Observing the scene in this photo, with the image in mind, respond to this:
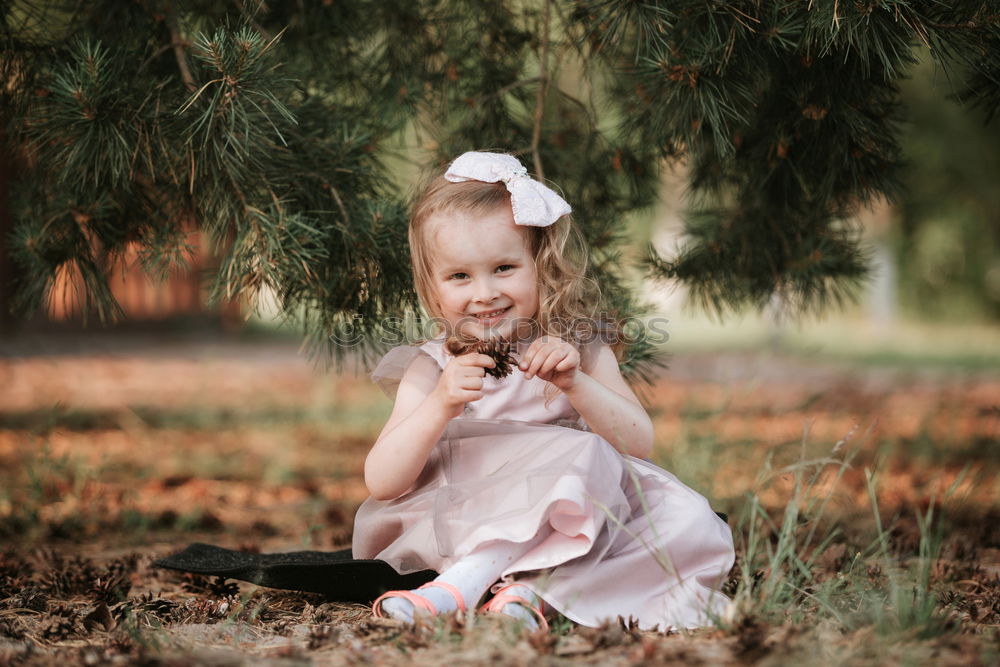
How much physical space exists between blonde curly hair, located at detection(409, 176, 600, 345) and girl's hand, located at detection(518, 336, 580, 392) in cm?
25

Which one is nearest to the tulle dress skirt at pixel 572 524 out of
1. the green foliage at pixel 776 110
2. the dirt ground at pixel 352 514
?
the dirt ground at pixel 352 514

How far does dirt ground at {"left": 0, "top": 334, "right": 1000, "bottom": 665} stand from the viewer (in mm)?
1831

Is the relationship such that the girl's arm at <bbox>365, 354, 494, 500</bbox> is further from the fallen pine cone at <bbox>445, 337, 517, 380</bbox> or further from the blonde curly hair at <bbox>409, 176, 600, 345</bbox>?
the blonde curly hair at <bbox>409, 176, 600, 345</bbox>

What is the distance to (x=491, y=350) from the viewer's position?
2.14 m

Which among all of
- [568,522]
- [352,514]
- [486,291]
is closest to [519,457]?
[568,522]

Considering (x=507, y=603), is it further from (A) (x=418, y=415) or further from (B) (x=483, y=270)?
(B) (x=483, y=270)

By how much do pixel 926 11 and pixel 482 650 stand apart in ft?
5.81

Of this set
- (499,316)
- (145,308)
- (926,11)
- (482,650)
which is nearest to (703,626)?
(482,650)

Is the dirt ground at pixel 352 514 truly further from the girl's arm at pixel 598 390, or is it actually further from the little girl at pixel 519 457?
the girl's arm at pixel 598 390

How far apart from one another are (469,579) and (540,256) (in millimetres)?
832

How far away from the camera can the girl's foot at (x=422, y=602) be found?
2025 millimetres

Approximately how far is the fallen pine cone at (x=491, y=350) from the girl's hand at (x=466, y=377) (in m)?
0.01

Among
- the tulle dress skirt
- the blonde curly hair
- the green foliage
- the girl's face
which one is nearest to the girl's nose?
the girl's face

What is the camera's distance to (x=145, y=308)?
1365cm
